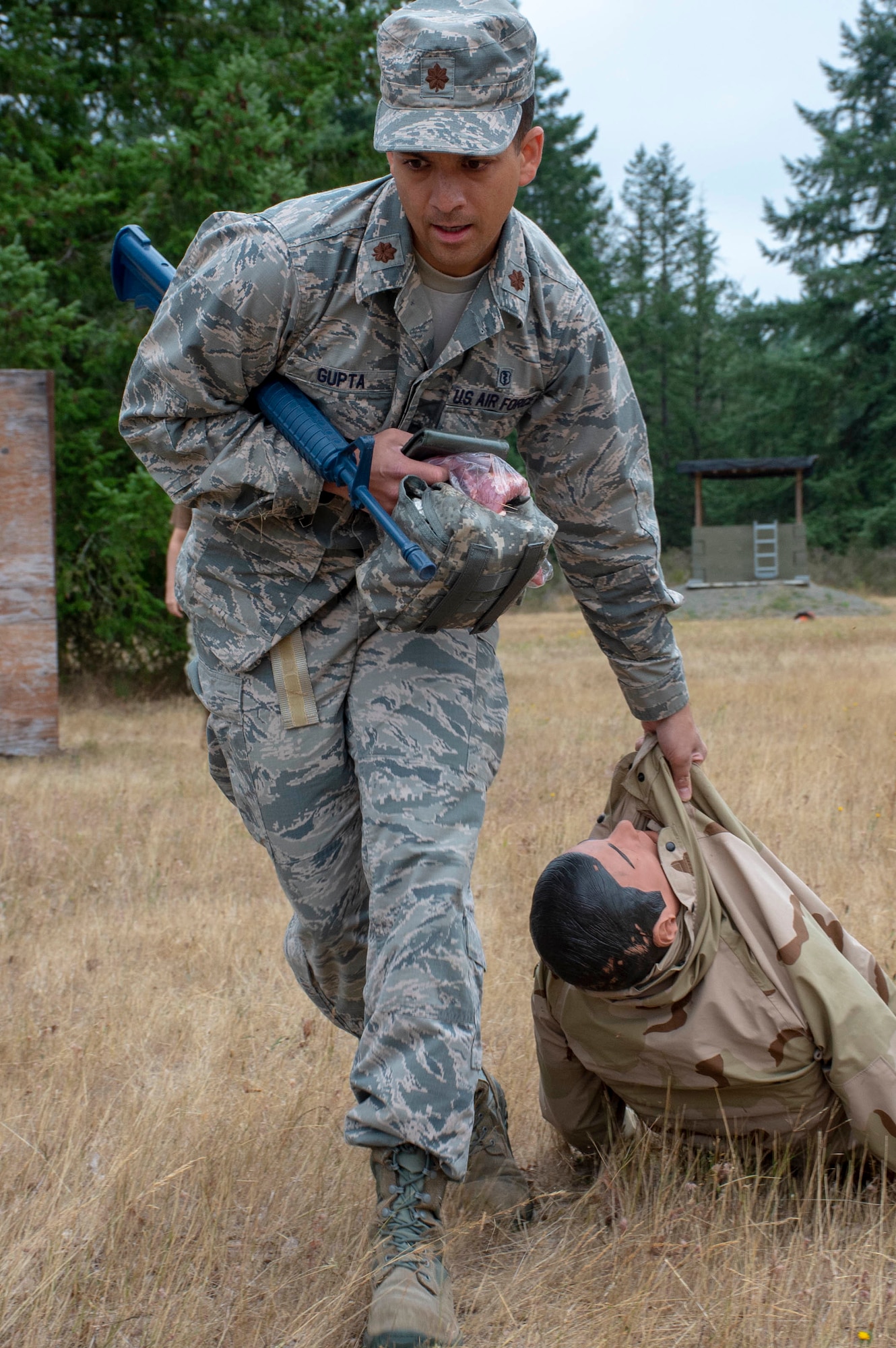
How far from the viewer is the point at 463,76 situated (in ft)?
7.92

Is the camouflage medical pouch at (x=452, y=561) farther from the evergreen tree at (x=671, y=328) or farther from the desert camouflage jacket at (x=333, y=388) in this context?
the evergreen tree at (x=671, y=328)

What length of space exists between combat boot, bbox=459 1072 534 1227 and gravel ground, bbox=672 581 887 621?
2100 cm

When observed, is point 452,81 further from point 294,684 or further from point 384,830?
point 384,830

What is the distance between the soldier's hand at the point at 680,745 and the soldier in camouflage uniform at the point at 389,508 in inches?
0.4

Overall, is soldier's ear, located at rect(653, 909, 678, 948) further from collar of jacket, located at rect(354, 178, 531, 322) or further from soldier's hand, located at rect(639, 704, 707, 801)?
collar of jacket, located at rect(354, 178, 531, 322)

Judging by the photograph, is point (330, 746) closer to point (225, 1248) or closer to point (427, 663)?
point (427, 663)

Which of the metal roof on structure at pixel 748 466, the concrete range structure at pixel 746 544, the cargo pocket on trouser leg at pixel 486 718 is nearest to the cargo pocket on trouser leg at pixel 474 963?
the cargo pocket on trouser leg at pixel 486 718

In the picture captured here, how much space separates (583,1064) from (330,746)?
93cm

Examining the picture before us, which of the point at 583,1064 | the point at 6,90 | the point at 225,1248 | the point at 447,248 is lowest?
the point at 225,1248

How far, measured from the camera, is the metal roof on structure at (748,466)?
97.7ft

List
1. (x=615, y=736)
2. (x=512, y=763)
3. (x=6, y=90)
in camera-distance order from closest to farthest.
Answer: (x=512, y=763) → (x=615, y=736) → (x=6, y=90)

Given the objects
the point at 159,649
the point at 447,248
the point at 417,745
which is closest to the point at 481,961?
the point at 417,745

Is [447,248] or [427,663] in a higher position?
[447,248]

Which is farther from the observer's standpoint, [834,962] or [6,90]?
[6,90]
